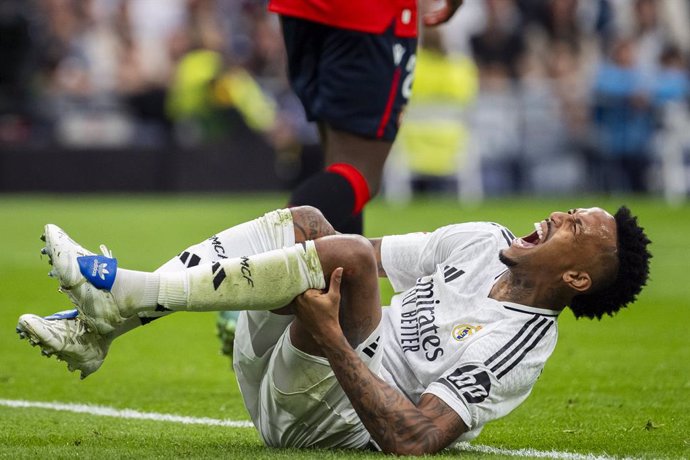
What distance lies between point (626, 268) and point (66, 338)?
6.18 feet

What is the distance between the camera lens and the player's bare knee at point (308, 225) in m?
4.41

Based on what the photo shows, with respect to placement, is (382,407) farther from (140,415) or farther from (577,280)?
(140,415)

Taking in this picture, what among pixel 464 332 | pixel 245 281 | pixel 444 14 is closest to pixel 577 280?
pixel 464 332

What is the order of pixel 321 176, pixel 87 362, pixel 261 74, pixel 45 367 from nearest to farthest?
pixel 87 362 → pixel 321 176 → pixel 45 367 → pixel 261 74

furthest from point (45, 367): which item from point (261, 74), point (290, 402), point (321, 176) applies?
point (261, 74)

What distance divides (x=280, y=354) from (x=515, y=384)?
773mm

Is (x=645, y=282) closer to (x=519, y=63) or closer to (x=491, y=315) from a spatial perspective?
(x=491, y=315)

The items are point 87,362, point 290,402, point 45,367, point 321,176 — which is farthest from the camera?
point 45,367

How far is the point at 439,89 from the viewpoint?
60.4ft

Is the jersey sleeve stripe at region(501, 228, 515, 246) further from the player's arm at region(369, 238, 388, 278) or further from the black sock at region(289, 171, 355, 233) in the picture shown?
the black sock at region(289, 171, 355, 233)

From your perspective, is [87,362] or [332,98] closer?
[87,362]

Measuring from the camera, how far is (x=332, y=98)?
571 centimetres

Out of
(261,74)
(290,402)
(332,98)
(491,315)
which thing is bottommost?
(261,74)

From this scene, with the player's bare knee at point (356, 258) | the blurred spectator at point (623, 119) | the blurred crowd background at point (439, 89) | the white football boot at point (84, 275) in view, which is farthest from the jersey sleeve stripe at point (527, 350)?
the blurred spectator at point (623, 119)
